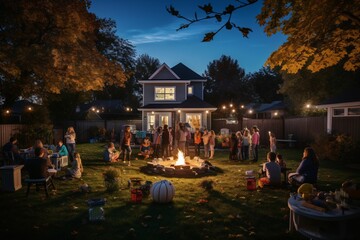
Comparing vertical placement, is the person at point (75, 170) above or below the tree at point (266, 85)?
below

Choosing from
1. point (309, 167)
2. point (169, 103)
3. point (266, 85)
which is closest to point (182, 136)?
point (309, 167)

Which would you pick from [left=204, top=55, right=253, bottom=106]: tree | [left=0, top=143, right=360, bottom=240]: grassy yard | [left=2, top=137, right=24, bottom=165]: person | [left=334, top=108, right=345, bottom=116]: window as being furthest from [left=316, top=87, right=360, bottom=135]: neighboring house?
[left=204, top=55, right=253, bottom=106]: tree

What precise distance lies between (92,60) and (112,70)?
155 centimetres

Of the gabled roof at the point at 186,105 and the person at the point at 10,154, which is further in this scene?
the gabled roof at the point at 186,105

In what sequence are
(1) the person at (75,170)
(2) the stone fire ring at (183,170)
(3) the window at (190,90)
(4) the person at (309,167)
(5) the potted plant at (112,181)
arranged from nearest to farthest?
(4) the person at (309,167) → (5) the potted plant at (112,181) → (1) the person at (75,170) → (2) the stone fire ring at (183,170) → (3) the window at (190,90)

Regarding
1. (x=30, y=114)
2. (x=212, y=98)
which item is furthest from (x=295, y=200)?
(x=212, y=98)

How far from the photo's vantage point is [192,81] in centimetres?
3225

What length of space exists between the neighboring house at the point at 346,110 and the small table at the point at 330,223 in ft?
47.3

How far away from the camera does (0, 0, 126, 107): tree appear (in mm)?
12672

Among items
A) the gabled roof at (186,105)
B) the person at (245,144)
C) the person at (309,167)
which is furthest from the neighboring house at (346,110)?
the gabled roof at (186,105)

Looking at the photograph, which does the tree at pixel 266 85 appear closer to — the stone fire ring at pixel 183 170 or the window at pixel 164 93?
the window at pixel 164 93

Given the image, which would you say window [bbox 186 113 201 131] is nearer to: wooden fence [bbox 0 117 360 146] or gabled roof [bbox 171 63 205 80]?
wooden fence [bbox 0 117 360 146]

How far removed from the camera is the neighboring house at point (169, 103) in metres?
29.1

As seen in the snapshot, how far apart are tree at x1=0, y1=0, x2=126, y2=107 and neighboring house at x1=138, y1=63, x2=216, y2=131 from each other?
1436cm
